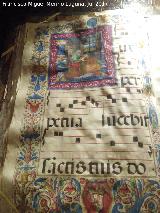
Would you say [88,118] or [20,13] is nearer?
[88,118]

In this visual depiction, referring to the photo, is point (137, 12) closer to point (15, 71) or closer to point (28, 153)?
point (15, 71)

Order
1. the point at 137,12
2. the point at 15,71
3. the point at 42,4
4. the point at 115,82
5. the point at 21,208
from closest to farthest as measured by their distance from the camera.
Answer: the point at 21,208 → the point at 115,82 → the point at 15,71 → the point at 137,12 → the point at 42,4

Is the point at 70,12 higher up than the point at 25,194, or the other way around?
the point at 70,12

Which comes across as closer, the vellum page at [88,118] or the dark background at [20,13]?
the vellum page at [88,118]

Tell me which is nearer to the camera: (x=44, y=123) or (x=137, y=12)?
(x=44, y=123)

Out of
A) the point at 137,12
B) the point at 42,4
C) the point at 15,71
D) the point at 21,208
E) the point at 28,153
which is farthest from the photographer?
the point at 42,4

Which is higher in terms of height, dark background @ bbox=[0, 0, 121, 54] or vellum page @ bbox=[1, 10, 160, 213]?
dark background @ bbox=[0, 0, 121, 54]

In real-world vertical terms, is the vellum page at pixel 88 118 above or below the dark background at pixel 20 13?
below

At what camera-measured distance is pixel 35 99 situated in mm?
1321

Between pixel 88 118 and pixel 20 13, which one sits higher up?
pixel 20 13

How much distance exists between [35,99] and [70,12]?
0.57m

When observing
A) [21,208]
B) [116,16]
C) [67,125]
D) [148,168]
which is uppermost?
[116,16]

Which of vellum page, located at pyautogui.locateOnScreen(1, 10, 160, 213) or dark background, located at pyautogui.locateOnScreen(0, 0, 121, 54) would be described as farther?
dark background, located at pyautogui.locateOnScreen(0, 0, 121, 54)

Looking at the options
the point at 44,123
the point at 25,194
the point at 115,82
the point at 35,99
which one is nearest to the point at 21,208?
the point at 25,194
